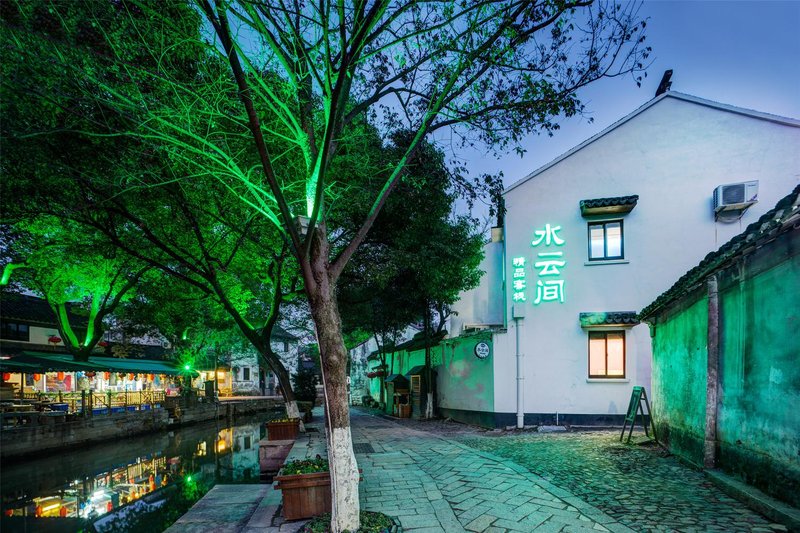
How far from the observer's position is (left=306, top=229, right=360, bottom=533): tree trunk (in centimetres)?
455

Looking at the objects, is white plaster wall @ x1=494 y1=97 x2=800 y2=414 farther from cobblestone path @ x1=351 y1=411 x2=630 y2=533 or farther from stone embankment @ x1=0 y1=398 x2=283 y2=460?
stone embankment @ x1=0 y1=398 x2=283 y2=460

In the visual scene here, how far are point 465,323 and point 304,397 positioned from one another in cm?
1086

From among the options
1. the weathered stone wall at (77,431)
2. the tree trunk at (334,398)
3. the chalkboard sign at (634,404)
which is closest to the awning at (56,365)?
the weathered stone wall at (77,431)

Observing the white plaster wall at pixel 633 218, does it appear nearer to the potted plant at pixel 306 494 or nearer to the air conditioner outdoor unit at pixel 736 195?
the air conditioner outdoor unit at pixel 736 195

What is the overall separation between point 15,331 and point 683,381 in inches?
1207

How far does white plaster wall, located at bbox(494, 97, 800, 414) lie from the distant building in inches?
173

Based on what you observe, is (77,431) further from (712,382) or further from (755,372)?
(755,372)

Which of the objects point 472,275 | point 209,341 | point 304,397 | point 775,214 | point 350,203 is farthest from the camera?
point 209,341

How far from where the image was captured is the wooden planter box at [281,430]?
11.4m

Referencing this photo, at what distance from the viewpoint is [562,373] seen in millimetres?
12625

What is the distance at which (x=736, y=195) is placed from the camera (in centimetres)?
1169

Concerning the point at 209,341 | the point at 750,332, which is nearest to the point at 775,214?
the point at 750,332

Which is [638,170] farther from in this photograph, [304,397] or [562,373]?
[304,397]

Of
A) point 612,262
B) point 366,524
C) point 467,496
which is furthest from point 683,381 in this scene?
point 366,524
